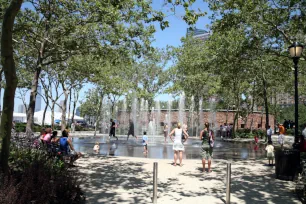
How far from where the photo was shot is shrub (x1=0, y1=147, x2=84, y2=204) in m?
4.98

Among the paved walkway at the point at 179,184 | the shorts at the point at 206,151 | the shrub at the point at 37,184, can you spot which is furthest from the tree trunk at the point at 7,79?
the shorts at the point at 206,151

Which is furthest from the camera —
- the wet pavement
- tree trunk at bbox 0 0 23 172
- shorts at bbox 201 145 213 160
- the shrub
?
the wet pavement

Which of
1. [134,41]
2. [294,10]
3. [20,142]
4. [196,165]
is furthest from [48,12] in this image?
[294,10]

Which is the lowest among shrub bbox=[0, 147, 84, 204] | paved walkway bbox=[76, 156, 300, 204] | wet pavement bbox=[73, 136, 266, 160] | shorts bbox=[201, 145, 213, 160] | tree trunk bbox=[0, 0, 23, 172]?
paved walkway bbox=[76, 156, 300, 204]

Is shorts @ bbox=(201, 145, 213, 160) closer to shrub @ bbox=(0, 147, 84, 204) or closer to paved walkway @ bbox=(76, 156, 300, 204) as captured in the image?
paved walkway @ bbox=(76, 156, 300, 204)

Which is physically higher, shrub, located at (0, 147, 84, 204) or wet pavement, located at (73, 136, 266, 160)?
shrub, located at (0, 147, 84, 204)

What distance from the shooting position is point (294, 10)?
1403 cm

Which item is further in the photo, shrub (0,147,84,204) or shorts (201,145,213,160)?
shorts (201,145,213,160)

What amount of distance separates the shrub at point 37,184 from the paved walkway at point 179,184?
35.3 inches

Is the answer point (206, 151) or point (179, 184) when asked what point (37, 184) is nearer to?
point (179, 184)

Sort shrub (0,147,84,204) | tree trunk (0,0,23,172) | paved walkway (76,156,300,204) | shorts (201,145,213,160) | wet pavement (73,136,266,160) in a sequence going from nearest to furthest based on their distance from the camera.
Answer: shrub (0,147,84,204), tree trunk (0,0,23,172), paved walkway (76,156,300,204), shorts (201,145,213,160), wet pavement (73,136,266,160)

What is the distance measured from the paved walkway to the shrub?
2.94 ft

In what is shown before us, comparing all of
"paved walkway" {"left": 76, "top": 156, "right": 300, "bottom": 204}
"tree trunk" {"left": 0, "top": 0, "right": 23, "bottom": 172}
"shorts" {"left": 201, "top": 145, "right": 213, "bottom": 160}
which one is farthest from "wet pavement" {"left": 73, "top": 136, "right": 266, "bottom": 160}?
"tree trunk" {"left": 0, "top": 0, "right": 23, "bottom": 172}

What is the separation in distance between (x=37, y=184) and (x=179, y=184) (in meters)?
4.34
